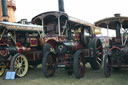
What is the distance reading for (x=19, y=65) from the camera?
6.25m

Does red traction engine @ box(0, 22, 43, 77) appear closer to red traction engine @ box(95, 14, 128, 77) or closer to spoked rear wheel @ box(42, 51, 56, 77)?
spoked rear wheel @ box(42, 51, 56, 77)

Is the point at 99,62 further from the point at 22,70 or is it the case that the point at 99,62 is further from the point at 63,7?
the point at 63,7

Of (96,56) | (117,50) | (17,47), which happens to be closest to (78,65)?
(117,50)

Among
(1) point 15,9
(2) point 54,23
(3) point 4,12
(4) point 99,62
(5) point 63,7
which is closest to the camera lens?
(2) point 54,23

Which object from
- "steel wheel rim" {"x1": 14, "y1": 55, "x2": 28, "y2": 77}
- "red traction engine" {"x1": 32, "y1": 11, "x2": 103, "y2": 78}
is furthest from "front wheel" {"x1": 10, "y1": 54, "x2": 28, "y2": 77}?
"red traction engine" {"x1": 32, "y1": 11, "x2": 103, "y2": 78}

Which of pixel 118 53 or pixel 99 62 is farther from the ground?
pixel 118 53

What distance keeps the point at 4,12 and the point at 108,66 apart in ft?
48.9

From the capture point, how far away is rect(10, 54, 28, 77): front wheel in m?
5.90

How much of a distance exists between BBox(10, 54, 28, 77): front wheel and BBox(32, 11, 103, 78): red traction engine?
0.89m

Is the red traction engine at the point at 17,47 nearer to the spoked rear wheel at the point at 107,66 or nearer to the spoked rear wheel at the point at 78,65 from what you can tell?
the spoked rear wheel at the point at 78,65

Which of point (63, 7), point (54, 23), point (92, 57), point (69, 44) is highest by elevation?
point (63, 7)

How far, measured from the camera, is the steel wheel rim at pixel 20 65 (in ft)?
20.3

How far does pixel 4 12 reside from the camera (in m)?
18.0

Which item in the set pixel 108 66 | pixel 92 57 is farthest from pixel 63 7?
pixel 108 66
